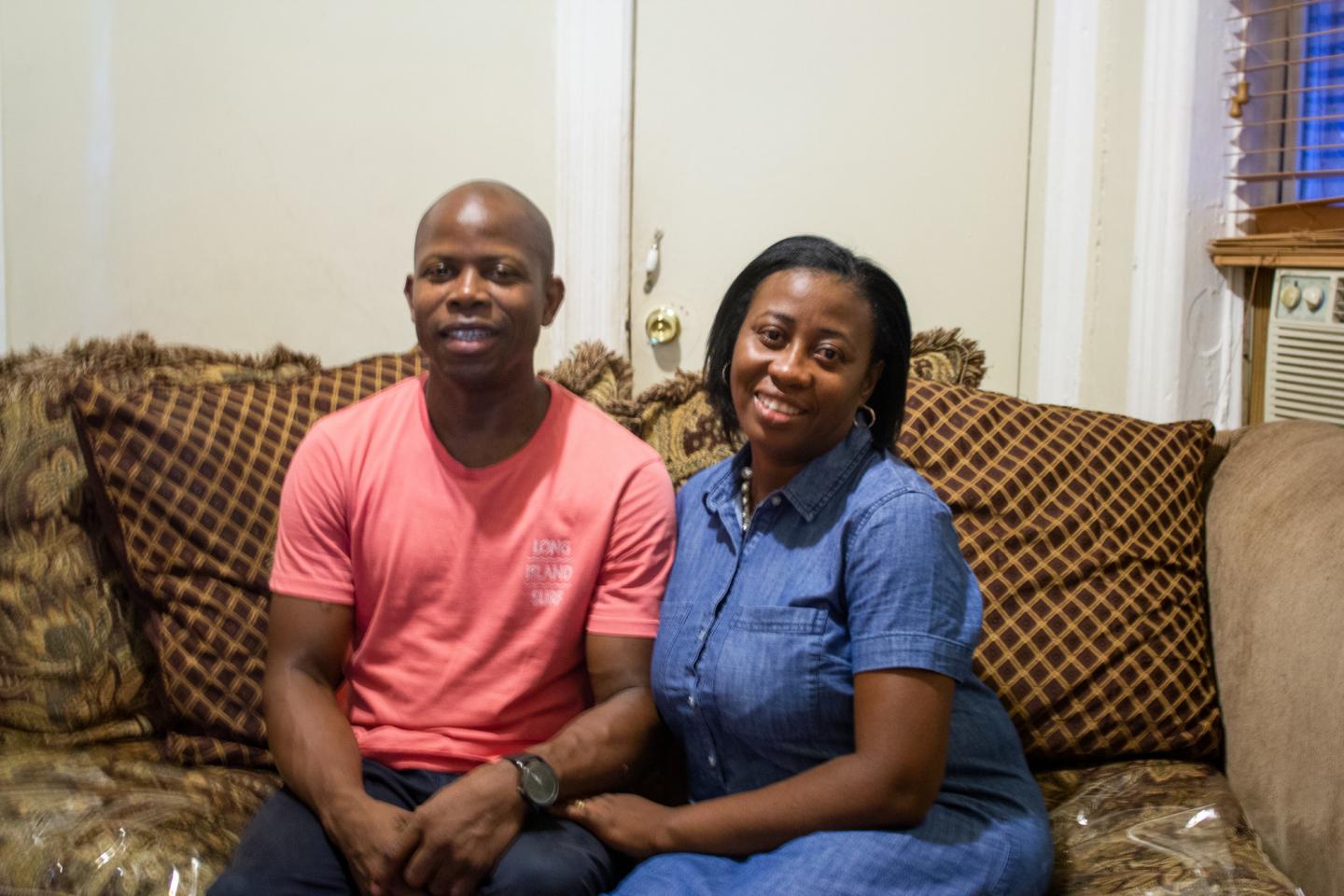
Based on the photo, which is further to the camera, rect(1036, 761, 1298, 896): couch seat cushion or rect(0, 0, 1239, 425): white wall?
rect(0, 0, 1239, 425): white wall

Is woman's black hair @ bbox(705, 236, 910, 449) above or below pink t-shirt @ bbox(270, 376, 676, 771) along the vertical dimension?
above

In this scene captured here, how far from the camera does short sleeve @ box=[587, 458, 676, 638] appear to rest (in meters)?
1.67

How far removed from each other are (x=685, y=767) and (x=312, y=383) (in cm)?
85

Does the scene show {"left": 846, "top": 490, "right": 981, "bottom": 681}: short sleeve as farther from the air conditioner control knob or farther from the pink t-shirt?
the air conditioner control knob

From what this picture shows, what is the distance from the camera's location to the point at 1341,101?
2434mm

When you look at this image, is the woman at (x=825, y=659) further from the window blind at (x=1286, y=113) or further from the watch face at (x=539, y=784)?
the window blind at (x=1286, y=113)

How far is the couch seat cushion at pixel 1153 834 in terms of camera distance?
154cm

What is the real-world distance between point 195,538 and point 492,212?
2.24 feet

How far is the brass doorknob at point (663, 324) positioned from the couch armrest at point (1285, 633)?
1074 millimetres

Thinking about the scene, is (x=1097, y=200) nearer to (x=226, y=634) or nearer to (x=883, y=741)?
(x=883, y=741)

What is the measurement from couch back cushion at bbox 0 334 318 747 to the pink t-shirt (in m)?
0.43

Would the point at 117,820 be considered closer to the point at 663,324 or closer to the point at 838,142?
the point at 663,324

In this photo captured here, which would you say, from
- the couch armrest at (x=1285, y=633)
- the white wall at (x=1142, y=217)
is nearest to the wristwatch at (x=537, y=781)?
the couch armrest at (x=1285, y=633)

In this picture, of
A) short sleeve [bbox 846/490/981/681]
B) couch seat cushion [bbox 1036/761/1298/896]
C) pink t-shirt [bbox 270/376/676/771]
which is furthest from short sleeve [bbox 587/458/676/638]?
couch seat cushion [bbox 1036/761/1298/896]
